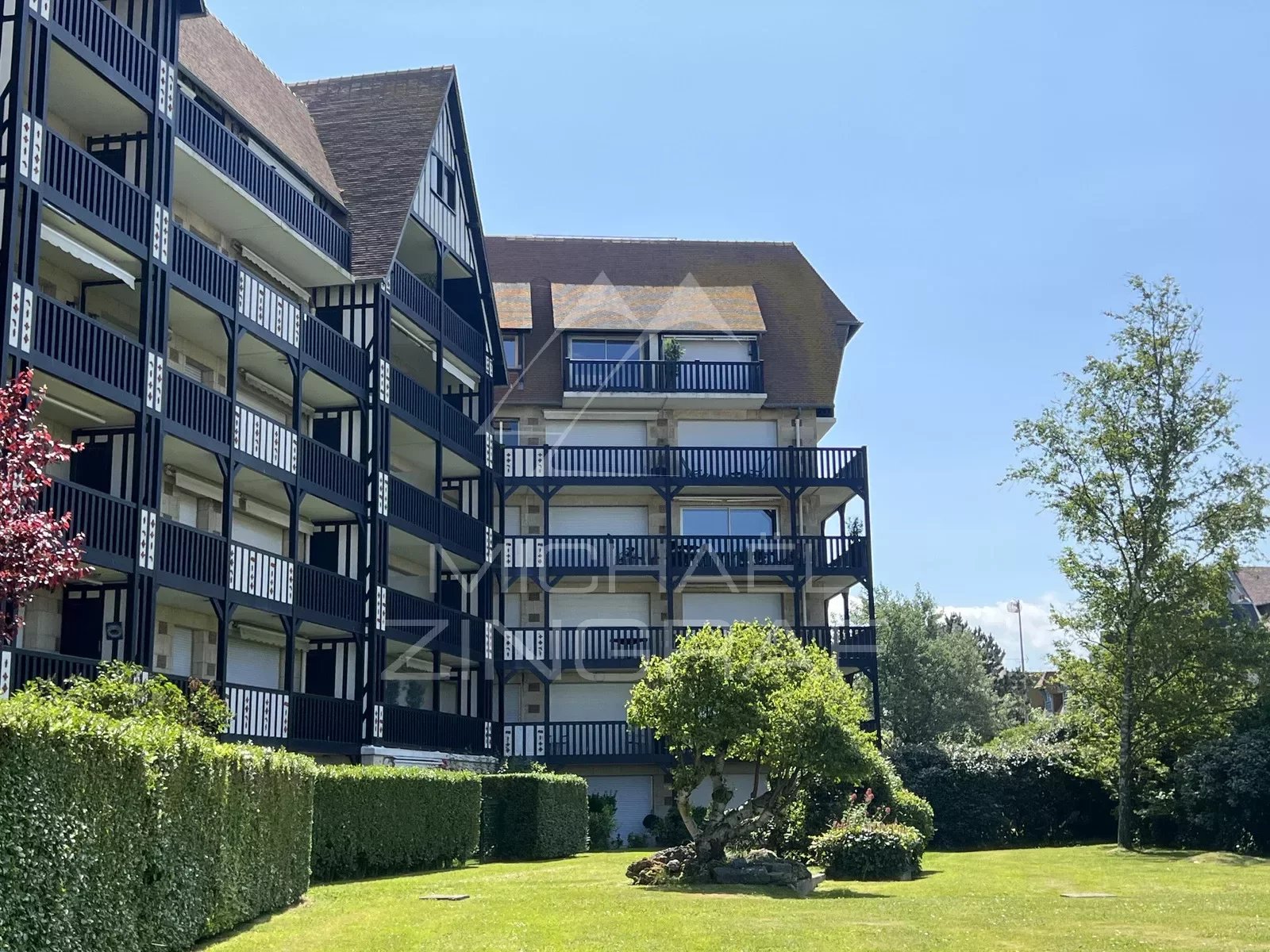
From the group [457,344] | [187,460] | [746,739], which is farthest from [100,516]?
[457,344]

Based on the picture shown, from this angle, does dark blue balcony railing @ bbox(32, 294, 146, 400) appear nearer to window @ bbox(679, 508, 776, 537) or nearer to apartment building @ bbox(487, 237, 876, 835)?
apartment building @ bbox(487, 237, 876, 835)

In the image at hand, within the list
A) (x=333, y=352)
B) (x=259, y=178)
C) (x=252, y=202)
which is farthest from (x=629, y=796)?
(x=259, y=178)

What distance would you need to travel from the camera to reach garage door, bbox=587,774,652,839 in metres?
41.5

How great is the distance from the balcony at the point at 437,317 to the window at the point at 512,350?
516cm

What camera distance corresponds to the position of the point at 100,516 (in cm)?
2077

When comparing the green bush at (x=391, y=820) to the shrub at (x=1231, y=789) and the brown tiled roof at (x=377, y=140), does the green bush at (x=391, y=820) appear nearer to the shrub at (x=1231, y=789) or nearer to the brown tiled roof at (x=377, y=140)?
the brown tiled roof at (x=377, y=140)

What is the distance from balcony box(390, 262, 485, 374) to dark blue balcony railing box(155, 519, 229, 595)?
32.6 feet

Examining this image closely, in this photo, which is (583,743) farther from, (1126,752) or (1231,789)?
(1231,789)

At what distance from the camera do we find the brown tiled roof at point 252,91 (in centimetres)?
2783

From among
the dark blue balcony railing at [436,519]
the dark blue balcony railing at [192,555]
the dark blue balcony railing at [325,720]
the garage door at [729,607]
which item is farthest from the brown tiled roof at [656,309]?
the dark blue balcony railing at [192,555]

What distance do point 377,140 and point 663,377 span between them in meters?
12.3

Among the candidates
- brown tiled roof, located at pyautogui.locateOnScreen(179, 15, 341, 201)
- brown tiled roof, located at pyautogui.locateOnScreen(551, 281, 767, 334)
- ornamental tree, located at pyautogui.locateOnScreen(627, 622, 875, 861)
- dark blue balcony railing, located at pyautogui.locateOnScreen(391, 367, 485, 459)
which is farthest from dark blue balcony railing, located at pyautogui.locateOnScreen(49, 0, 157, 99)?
brown tiled roof, located at pyautogui.locateOnScreen(551, 281, 767, 334)

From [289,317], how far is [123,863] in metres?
18.5

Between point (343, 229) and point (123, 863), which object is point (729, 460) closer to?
point (343, 229)
